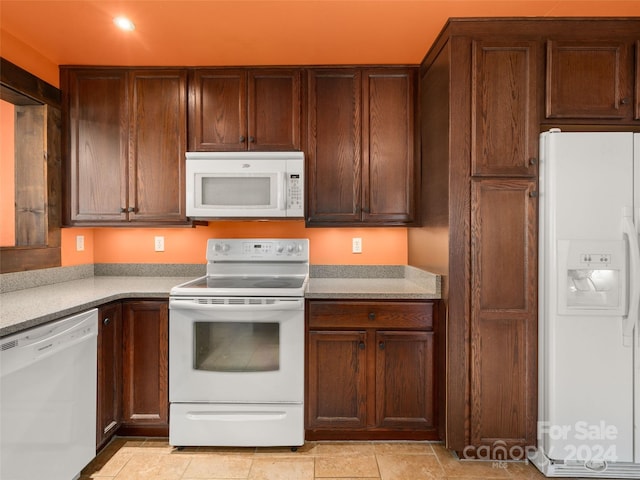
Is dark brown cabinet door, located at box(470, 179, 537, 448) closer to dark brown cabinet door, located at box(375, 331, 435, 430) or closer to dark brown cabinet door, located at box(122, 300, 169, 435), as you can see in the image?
dark brown cabinet door, located at box(375, 331, 435, 430)

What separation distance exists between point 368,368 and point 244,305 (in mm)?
806

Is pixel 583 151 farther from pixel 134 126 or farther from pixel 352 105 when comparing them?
pixel 134 126

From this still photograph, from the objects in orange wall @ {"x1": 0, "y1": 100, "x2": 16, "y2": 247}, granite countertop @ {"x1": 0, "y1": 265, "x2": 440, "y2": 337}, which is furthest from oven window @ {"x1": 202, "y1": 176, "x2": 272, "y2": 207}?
orange wall @ {"x1": 0, "y1": 100, "x2": 16, "y2": 247}

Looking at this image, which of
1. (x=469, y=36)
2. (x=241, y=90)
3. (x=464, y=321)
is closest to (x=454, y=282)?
(x=464, y=321)

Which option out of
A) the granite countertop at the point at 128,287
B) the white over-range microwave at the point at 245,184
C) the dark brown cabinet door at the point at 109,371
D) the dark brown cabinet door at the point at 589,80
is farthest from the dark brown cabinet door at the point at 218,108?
the dark brown cabinet door at the point at 589,80

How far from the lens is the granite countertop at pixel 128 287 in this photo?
170cm

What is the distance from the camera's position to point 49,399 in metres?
1.62

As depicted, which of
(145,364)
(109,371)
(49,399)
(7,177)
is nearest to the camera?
(49,399)

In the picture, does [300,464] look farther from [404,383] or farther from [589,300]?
[589,300]

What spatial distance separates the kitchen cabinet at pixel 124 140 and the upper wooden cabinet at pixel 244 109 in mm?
122

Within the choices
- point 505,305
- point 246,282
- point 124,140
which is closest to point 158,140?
point 124,140

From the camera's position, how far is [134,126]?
254cm

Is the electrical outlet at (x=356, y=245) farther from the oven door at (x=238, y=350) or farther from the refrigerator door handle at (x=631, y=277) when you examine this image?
the refrigerator door handle at (x=631, y=277)

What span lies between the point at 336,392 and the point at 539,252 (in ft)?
4.46
